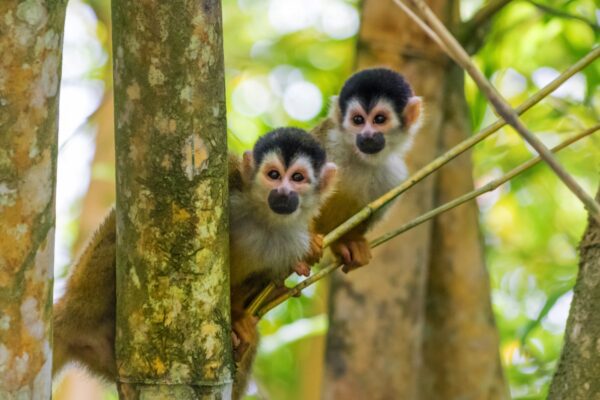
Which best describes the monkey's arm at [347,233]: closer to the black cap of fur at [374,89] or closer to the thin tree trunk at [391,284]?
the black cap of fur at [374,89]

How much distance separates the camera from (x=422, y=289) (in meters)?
4.64

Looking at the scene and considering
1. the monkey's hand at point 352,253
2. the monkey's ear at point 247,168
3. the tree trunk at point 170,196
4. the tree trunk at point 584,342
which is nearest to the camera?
the tree trunk at point 170,196

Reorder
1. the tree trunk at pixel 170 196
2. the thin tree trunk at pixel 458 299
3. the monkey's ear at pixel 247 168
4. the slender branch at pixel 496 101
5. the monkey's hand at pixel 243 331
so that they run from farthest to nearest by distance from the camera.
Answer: the thin tree trunk at pixel 458 299, the monkey's ear at pixel 247 168, the monkey's hand at pixel 243 331, the tree trunk at pixel 170 196, the slender branch at pixel 496 101

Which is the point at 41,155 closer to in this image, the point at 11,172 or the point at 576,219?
the point at 11,172

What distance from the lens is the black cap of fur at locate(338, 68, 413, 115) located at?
3867 mm

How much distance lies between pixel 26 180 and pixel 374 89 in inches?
88.9

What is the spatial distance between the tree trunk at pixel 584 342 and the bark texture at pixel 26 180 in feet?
4.82

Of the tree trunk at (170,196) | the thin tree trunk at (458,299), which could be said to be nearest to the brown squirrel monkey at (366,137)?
the thin tree trunk at (458,299)

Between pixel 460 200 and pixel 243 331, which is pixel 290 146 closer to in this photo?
pixel 243 331

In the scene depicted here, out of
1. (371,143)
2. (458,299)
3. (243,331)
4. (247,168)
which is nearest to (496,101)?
(243,331)

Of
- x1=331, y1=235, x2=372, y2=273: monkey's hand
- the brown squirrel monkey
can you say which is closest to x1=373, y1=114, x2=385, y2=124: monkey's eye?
the brown squirrel monkey

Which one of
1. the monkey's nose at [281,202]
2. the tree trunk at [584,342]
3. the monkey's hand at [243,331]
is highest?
the monkey's nose at [281,202]

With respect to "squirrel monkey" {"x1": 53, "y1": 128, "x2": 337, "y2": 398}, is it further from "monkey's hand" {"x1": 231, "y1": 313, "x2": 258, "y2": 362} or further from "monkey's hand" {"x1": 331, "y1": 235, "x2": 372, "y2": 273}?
"monkey's hand" {"x1": 331, "y1": 235, "x2": 372, "y2": 273}

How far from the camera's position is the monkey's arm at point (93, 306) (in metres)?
3.09
